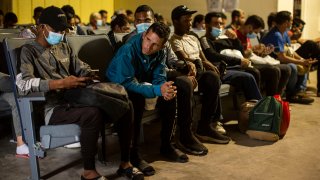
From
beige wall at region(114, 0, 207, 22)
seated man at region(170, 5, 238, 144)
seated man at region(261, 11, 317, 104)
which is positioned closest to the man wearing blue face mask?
seated man at region(170, 5, 238, 144)

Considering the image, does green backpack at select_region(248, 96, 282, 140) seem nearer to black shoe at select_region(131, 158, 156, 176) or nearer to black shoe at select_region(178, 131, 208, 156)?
black shoe at select_region(178, 131, 208, 156)

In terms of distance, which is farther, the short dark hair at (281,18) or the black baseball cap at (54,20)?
the short dark hair at (281,18)

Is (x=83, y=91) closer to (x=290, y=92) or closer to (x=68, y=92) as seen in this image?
(x=68, y=92)

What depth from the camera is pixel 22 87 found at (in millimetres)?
2535

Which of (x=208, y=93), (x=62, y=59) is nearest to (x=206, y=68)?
(x=208, y=93)

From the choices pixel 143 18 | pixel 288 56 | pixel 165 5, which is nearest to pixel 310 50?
pixel 288 56

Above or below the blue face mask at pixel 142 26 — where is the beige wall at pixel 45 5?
above

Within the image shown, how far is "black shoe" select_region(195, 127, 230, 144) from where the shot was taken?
370cm

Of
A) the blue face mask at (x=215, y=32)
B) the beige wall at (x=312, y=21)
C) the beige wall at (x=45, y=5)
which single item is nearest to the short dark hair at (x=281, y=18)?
the blue face mask at (x=215, y=32)

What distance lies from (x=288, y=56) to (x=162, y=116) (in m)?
2.74

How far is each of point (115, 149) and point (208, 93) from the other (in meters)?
0.90

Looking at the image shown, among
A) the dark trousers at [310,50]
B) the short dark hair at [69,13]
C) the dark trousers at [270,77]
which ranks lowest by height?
the dark trousers at [270,77]

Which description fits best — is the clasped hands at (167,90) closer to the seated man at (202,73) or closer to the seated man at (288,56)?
the seated man at (202,73)

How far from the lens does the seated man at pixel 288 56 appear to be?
5262 millimetres
